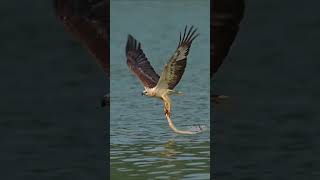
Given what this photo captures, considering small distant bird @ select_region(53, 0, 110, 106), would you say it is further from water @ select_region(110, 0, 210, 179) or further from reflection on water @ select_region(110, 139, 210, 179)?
reflection on water @ select_region(110, 139, 210, 179)

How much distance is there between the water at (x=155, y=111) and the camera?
52.0 feet

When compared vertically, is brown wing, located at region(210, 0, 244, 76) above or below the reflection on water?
above

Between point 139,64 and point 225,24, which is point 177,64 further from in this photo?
point 225,24

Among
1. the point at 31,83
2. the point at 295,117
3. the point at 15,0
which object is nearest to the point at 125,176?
the point at 295,117

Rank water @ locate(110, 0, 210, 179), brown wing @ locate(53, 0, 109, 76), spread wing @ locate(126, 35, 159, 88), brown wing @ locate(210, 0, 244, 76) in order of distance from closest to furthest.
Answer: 1. water @ locate(110, 0, 210, 179)
2. spread wing @ locate(126, 35, 159, 88)
3. brown wing @ locate(53, 0, 109, 76)
4. brown wing @ locate(210, 0, 244, 76)

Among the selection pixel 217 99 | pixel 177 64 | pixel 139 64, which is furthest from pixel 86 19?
pixel 177 64

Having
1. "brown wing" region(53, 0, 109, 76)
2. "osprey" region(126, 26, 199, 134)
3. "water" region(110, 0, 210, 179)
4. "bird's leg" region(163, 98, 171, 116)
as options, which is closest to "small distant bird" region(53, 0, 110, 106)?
"brown wing" region(53, 0, 109, 76)

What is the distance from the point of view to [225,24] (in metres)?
19.4

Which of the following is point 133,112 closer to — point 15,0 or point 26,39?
→ point 26,39

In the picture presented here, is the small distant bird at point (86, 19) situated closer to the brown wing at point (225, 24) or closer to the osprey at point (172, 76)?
the brown wing at point (225, 24)

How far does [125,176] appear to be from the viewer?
16547mm

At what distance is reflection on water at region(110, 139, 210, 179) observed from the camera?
16.0m

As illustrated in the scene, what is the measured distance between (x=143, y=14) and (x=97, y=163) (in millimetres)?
4569

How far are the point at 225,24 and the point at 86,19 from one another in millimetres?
2224
